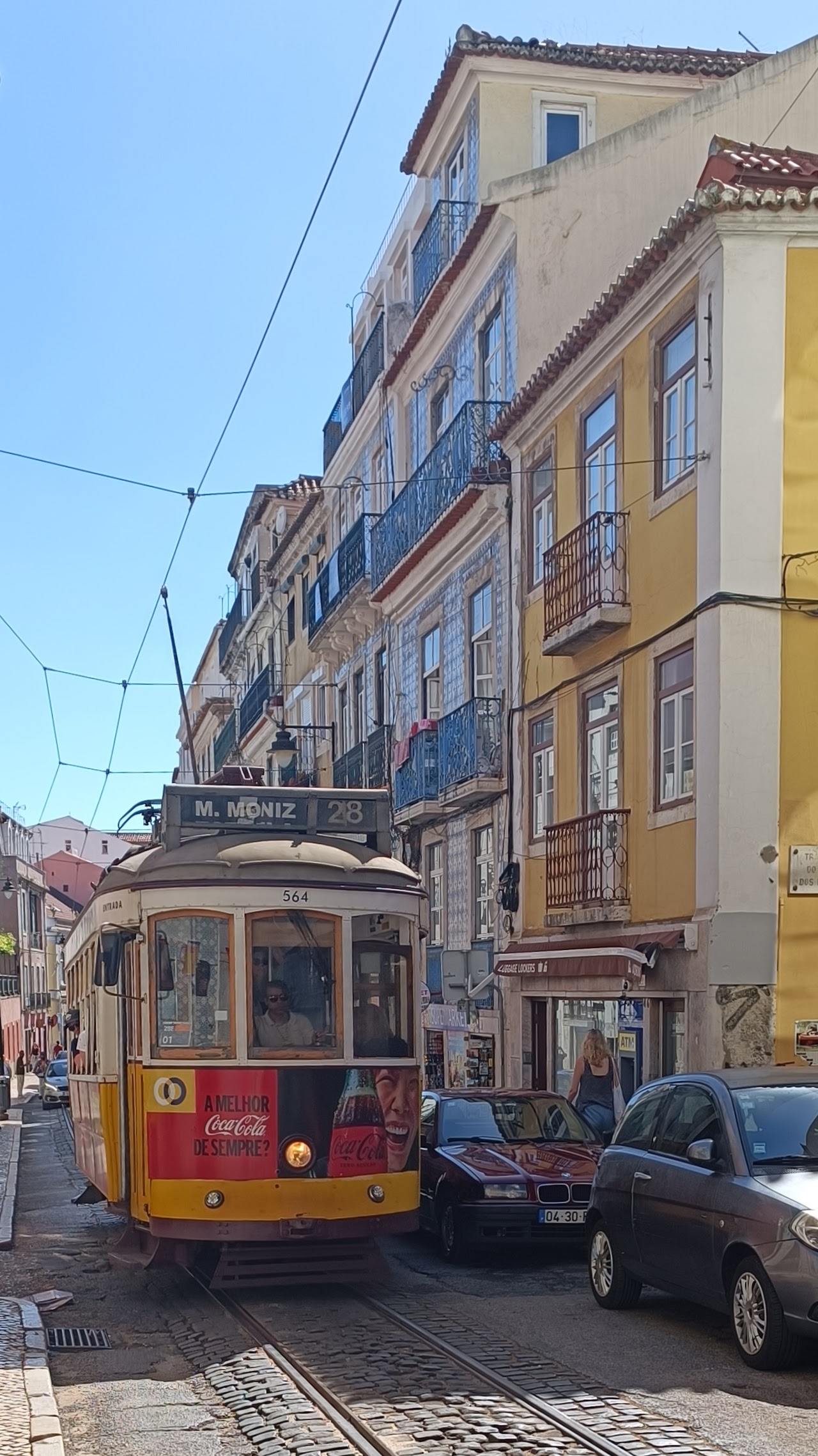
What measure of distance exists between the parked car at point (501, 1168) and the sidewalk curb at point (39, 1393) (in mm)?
3589

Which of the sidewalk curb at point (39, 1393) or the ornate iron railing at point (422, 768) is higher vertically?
the ornate iron railing at point (422, 768)

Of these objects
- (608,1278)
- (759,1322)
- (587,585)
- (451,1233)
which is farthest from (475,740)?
(759,1322)

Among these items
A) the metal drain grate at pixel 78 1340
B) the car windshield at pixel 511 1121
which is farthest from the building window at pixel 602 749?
the metal drain grate at pixel 78 1340

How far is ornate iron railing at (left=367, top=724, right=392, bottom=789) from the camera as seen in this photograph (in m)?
29.7

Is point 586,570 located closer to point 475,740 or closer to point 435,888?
point 475,740

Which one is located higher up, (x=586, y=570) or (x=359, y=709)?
(x=586, y=570)

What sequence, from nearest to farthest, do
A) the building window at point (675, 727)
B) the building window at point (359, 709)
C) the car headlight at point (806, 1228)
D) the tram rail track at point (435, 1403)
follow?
the tram rail track at point (435, 1403)
the car headlight at point (806, 1228)
the building window at point (675, 727)
the building window at point (359, 709)

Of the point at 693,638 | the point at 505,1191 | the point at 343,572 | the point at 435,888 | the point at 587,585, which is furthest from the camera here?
the point at 343,572

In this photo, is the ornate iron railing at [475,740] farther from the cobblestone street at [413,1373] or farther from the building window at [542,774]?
the cobblestone street at [413,1373]

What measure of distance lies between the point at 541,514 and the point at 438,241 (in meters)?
6.35

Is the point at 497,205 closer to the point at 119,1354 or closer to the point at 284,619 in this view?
the point at 119,1354

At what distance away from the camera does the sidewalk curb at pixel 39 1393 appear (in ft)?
24.7

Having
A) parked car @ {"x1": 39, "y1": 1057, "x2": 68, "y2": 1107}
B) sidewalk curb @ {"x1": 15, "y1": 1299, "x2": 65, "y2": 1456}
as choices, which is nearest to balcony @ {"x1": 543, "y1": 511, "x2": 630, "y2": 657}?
sidewalk curb @ {"x1": 15, "y1": 1299, "x2": 65, "y2": 1456}

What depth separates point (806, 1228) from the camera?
340 inches
